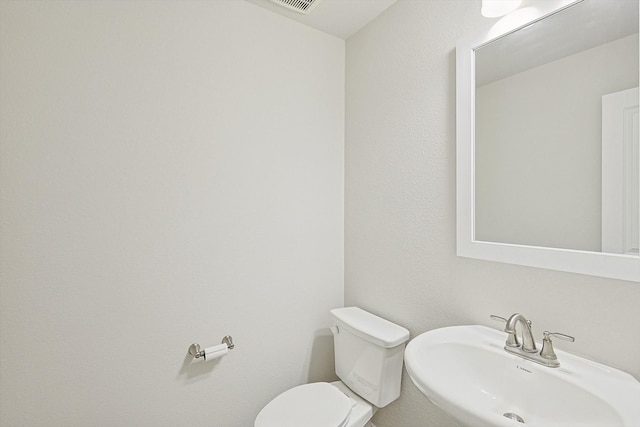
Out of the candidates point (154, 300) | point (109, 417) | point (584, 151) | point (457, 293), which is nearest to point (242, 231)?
point (154, 300)

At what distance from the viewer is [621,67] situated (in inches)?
33.0

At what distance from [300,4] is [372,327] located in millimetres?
1632

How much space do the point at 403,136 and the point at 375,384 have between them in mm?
1172

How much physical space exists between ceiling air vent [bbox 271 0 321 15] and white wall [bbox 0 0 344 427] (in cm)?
12

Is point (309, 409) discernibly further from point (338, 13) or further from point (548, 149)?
point (338, 13)

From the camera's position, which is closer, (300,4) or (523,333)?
(523,333)

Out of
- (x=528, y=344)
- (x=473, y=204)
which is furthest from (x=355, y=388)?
(x=473, y=204)

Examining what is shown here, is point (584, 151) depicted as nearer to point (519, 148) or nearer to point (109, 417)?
point (519, 148)

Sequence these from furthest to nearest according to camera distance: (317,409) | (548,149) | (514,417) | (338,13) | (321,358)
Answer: (321,358), (338,13), (317,409), (548,149), (514,417)

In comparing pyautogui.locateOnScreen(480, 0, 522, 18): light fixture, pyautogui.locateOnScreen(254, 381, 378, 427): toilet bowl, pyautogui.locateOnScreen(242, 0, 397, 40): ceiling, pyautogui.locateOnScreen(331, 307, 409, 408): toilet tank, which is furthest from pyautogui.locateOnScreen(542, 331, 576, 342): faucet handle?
pyautogui.locateOnScreen(242, 0, 397, 40): ceiling

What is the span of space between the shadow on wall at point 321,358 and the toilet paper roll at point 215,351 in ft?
1.79

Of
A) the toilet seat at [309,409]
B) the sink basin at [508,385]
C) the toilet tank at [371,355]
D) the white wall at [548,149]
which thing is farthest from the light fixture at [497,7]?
the toilet seat at [309,409]

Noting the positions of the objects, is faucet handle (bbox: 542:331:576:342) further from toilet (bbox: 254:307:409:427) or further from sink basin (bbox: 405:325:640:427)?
toilet (bbox: 254:307:409:427)

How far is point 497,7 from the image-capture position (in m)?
1.06
